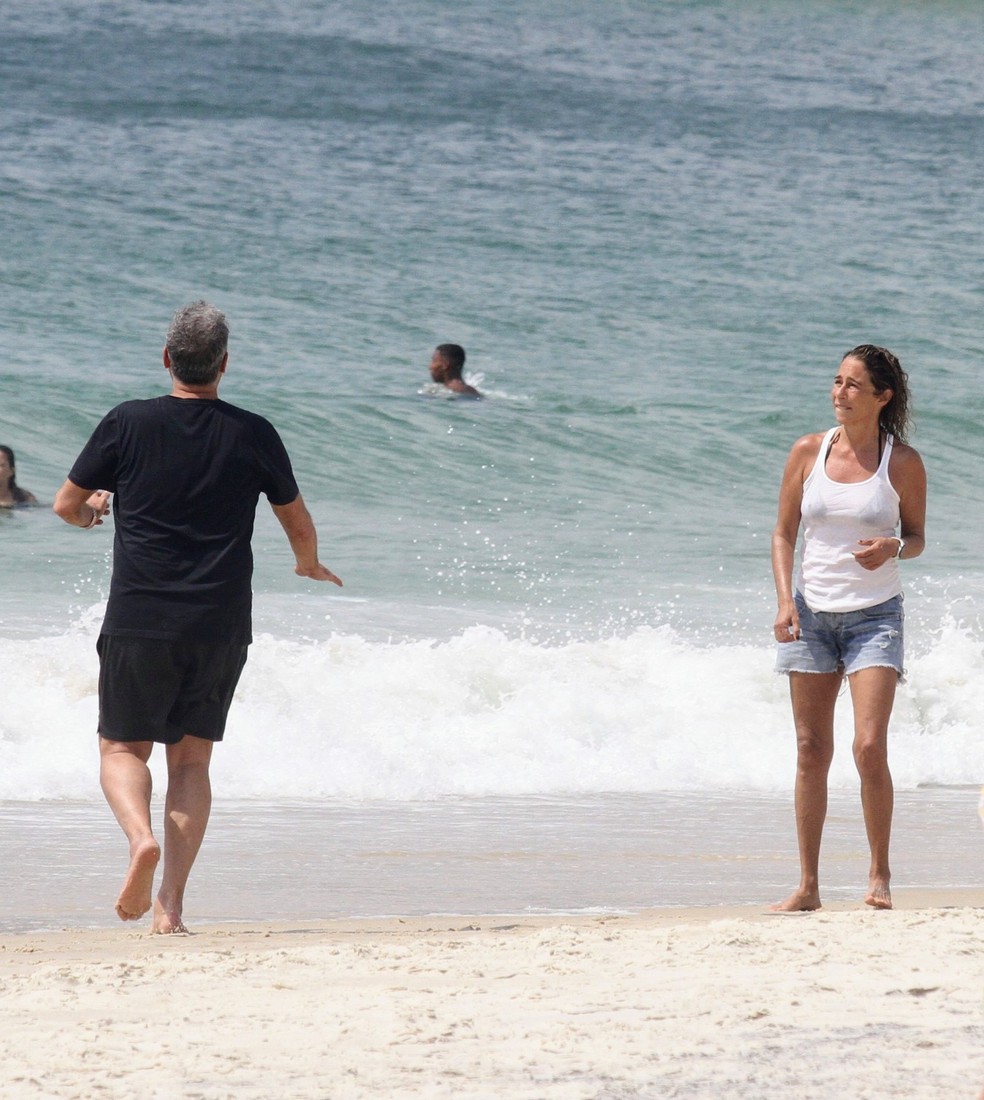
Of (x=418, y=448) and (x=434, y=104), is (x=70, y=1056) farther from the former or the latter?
(x=434, y=104)

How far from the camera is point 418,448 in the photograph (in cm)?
1452

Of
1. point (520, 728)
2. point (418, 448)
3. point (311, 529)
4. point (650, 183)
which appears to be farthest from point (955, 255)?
point (311, 529)

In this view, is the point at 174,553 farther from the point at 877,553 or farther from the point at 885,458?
the point at 885,458

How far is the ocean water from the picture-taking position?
23.5 feet

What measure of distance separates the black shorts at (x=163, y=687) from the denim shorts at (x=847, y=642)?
1.53 meters

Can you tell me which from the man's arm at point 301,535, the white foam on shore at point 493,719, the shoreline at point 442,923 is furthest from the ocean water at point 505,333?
the man's arm at point 301,535

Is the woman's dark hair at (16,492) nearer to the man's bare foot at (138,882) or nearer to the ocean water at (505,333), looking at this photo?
the ocean water at (505,333)

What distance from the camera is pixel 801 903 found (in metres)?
4.34

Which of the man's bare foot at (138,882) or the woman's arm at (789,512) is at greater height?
the woman's arm at (789,512)

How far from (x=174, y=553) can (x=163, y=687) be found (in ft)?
1.10

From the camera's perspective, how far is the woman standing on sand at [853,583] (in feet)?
14.1

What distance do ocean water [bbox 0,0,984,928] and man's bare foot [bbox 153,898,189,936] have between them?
1.88 meters

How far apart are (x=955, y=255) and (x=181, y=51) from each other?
46.8ft

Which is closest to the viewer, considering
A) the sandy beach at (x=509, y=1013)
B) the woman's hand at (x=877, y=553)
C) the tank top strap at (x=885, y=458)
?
the sandy beach at (x=509, y=1013)
